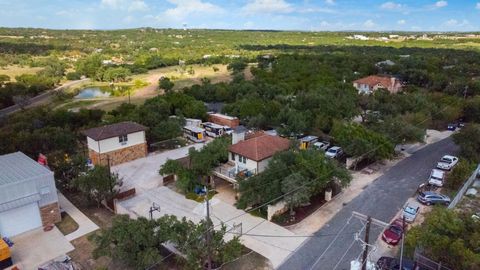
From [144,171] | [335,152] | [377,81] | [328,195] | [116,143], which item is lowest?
[144,171]

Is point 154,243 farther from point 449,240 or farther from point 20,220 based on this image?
point 449,240

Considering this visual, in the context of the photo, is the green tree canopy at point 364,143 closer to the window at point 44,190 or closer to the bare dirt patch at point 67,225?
the bare dirt patch at point 67,225

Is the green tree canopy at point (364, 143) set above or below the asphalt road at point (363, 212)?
above

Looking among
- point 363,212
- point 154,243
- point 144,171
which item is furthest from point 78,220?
point 363,212

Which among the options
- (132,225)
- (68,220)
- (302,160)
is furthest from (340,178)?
(68,220)

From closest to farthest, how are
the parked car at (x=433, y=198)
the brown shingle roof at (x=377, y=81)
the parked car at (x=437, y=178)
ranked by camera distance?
the parked car at (x=433, y=198) < the parked car at (x=437, y=178) < the brown shingle roof at (x=377, y=81)

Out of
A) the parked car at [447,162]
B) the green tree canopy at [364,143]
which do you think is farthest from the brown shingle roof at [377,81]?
the green tree canopy at [364,143]
